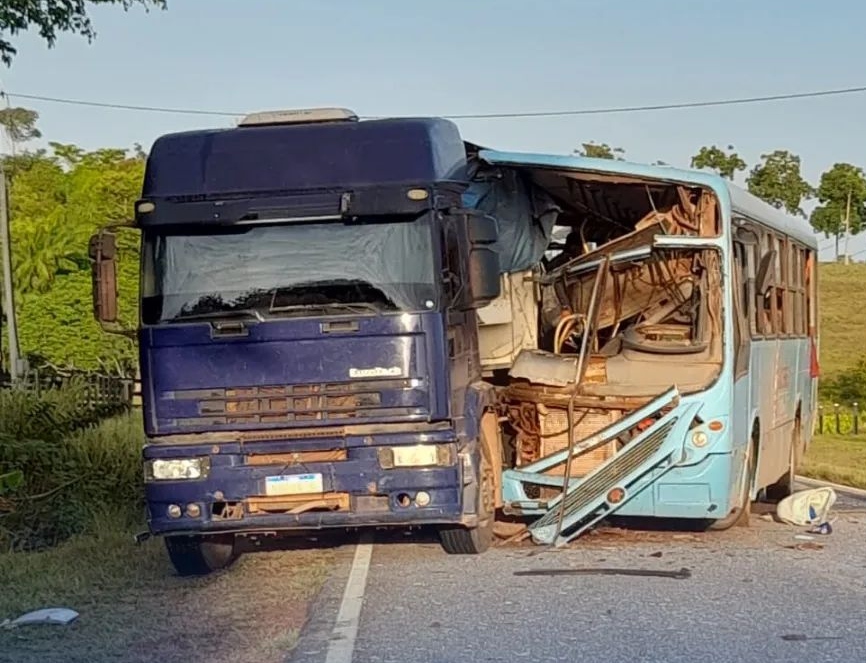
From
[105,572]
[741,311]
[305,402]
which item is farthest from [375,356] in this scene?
[741,311]

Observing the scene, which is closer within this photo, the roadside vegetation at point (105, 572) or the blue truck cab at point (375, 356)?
the roadside vegetation at point (105, 572)

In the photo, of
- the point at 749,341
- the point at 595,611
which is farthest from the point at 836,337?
the point at 595,611

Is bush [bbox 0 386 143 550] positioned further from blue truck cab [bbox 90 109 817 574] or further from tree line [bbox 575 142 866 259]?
tree line [bbox 575 142 866 259]

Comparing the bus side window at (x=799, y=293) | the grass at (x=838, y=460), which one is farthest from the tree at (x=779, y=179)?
the bus side window at (x=799, y=293)

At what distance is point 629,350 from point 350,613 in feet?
12.7

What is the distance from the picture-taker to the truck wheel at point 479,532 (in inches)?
413

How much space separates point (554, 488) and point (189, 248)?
360 centimetres

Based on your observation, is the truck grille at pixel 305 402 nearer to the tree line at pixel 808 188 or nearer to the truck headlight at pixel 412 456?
the truck headlight at pixel 412 456

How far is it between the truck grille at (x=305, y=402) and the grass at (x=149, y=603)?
3.90ft

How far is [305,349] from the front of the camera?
375 inches

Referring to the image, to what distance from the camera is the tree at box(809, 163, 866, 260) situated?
A: 259ft

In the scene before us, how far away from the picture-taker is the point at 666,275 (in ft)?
38.0

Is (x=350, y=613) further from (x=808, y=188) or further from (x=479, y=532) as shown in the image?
(x=808, y=188)

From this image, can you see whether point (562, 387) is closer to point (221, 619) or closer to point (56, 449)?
point (221, 619)
